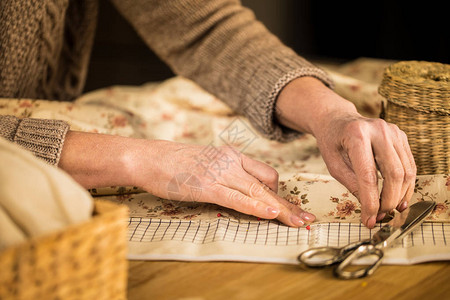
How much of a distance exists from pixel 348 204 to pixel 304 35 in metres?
1.26

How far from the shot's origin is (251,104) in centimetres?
101

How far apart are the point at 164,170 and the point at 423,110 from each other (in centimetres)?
41

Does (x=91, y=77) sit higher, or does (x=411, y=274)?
(x=411, y=274)

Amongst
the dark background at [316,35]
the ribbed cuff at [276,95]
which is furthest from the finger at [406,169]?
the dark background at [316,35]

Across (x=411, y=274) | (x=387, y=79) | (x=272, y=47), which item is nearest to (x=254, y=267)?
(x=411, y=274)

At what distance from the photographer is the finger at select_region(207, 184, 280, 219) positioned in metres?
0.71

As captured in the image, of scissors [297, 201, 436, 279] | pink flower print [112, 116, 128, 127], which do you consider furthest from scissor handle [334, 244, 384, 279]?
pink flower print [112, 116, 128, 127]

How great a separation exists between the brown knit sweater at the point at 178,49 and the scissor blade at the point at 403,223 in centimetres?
36

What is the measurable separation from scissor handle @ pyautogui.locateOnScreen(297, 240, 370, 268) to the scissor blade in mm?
19

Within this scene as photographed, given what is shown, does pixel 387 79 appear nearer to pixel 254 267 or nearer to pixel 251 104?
pixel 251 104

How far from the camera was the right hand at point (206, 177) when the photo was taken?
2.38 ft

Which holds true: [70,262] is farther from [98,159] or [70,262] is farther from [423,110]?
[423,110]

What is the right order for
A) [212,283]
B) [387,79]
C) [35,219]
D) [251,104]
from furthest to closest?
[251,104] → [387,79] → [212,283] → [35,219]

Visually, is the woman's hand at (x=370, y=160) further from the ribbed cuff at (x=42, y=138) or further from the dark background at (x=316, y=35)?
the dark background at (x=316, y=35)
